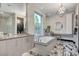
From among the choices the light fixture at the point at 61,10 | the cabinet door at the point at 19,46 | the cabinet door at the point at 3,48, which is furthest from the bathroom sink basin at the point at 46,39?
the cabinet door at the point at 3,48

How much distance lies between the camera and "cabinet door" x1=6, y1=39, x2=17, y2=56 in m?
1.93

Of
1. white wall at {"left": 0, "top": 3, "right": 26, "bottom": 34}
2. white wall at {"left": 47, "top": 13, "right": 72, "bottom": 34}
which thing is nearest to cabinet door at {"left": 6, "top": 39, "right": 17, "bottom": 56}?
white wall at {"left": 0, "top": 3, "right": 26, "bottom": 34}

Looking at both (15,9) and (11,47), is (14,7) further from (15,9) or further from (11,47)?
(11,47)

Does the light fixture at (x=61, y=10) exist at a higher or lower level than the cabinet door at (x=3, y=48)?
higher

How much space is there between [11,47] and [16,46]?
0.08 m

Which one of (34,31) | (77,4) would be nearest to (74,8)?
(77,4)

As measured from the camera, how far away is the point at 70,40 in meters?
2.04

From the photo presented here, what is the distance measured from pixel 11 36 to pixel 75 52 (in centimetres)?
105

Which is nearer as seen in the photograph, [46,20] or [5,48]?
[5,48]

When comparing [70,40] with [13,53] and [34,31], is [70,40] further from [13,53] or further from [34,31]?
[13,53]

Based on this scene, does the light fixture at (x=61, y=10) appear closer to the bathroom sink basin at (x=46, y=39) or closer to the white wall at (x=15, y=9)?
the bathroom sink basin at (x=46, y=39)

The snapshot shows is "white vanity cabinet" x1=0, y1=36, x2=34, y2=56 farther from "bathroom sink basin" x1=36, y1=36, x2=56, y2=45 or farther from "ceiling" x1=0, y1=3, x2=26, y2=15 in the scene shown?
"ceiling" x1=0, y1=3, x2=26, y2=15

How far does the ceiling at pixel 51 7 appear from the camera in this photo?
1.97 meters

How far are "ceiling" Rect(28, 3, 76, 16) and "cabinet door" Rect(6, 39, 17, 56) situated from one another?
26.4 inches
